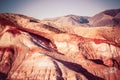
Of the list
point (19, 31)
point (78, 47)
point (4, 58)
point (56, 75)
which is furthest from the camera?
point (78, 47)

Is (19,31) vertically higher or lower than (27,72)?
higher

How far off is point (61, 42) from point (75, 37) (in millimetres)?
4728

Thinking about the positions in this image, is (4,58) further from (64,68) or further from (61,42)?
(61,42)

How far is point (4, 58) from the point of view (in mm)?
62469

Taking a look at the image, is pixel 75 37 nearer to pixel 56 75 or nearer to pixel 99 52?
pixel 99 52

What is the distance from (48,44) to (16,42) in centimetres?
1136

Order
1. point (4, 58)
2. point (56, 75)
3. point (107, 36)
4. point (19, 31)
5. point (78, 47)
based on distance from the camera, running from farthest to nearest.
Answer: point (107, 36) < point (78, 47) < point (19, 31) < point (4, 58) < point (56, 75)

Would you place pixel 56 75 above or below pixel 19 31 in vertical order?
below

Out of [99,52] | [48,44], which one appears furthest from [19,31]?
[99,52]

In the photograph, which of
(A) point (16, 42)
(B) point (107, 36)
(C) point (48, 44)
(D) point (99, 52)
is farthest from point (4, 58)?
(B) point (107, 36)

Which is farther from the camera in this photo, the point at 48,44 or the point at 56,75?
the point at 48,44

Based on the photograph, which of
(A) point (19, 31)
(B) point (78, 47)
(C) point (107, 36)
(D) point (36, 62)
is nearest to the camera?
(D) point (36, 62)

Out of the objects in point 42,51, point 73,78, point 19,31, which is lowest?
point 73,78

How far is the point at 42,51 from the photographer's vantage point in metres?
61.4
